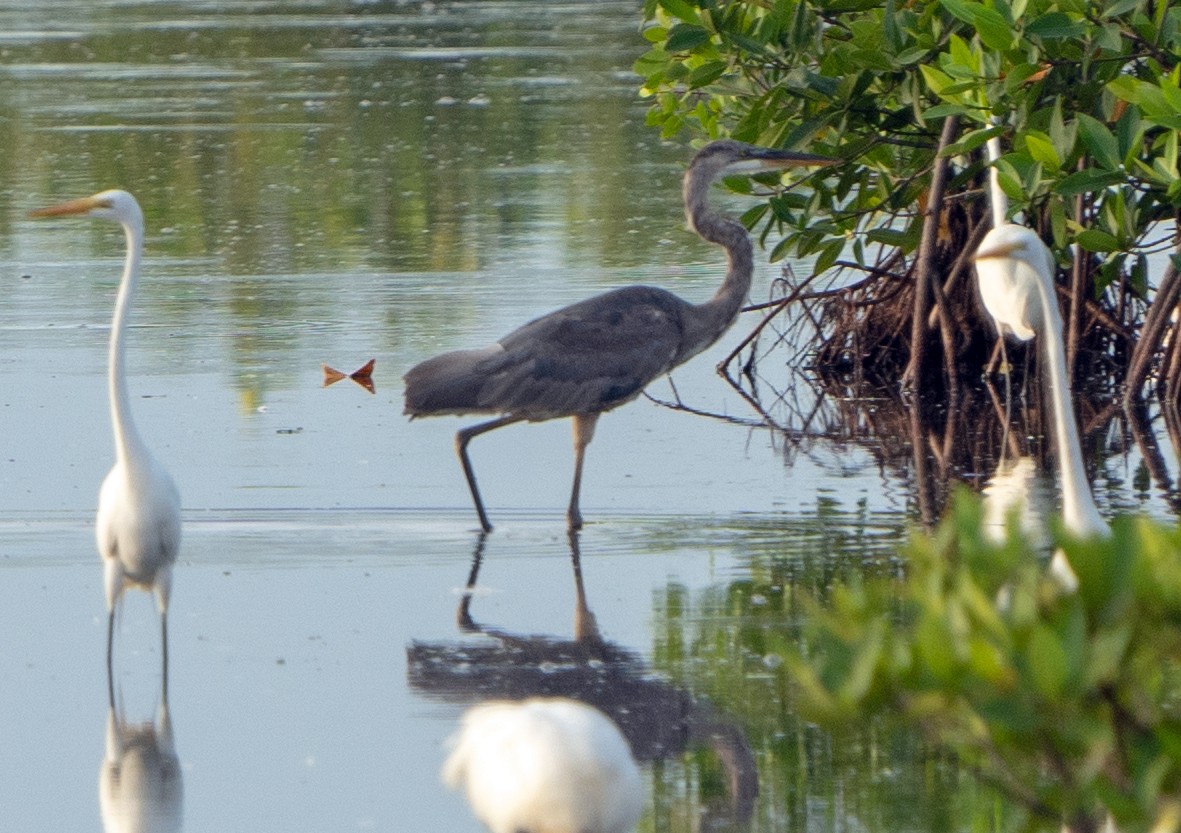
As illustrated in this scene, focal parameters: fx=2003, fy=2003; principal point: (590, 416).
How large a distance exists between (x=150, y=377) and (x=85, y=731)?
490 centimetres

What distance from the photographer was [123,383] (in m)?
5.75

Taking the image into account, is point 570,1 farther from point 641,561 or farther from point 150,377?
point 641,561

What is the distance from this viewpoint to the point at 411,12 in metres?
32.9

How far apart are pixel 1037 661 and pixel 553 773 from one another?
131 centimetres

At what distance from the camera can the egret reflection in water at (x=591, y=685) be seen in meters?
4.99

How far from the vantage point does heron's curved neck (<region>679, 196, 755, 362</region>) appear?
7.82 m

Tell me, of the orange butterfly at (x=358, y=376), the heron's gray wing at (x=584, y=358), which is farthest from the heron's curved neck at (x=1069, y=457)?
the orange butterfly at (x=358, y=376)

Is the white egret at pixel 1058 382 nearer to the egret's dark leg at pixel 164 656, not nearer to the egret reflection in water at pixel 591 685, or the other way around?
the egret reflection in water at pixel 591 685

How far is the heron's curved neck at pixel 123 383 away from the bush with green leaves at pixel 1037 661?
3.16m

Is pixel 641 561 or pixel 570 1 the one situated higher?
pixel 570 1

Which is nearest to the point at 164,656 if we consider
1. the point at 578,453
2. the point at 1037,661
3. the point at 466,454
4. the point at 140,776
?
the point at 140,776

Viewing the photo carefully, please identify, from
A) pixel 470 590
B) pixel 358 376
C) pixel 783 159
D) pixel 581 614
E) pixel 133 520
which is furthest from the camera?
pixel 358 376

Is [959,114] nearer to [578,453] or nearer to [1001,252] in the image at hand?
[578,453]

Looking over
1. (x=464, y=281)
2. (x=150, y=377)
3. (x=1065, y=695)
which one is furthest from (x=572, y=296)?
(x=1065, y=695)
